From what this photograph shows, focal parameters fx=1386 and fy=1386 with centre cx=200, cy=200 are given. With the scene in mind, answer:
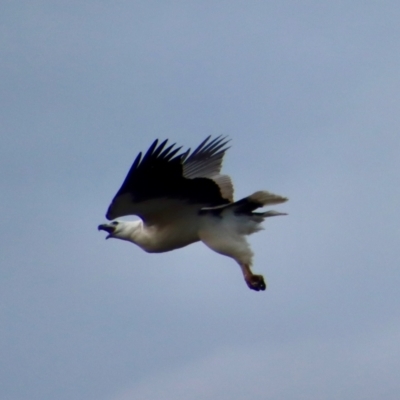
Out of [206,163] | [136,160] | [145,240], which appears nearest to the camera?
[136,160]

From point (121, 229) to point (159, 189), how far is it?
1.30 meters

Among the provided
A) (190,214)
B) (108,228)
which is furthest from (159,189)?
(108,228)

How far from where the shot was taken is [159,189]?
14.6 m

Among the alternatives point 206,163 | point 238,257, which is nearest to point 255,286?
point 238,257

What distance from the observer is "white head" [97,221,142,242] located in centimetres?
1555

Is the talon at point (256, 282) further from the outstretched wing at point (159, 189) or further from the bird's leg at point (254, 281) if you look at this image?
the outstretched wing at point (159, 189)

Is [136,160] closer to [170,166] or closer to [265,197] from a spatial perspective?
[170,166]

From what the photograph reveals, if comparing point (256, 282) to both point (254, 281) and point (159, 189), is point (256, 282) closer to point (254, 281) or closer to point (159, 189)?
point (254, 281)

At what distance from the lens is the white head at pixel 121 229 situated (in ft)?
51.0

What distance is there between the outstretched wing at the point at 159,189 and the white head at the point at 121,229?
45 centimetres

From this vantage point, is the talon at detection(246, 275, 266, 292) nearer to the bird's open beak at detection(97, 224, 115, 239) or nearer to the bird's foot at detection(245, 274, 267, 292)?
the bird's foot at detection(245, 274, 267, 292)

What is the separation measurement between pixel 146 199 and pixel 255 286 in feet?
5.03

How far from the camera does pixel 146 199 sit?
14.7m

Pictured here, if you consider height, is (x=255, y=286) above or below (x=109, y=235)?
Result: below
